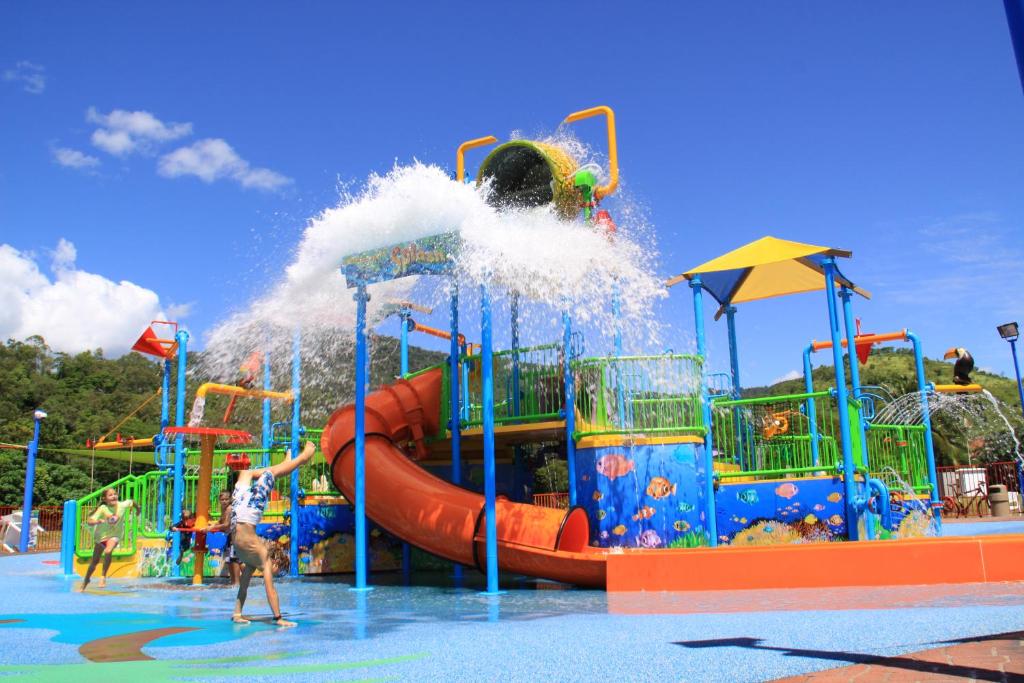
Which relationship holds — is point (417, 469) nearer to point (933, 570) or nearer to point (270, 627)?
point (270, 627)

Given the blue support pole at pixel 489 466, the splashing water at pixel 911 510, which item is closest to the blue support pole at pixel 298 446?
the blue support pole at pixel 489 466

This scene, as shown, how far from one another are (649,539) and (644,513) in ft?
1.02

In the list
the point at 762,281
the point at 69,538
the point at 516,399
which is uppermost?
the point at 762,281

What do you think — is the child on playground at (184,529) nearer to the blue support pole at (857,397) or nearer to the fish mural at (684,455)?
the fish mural at (684,455)

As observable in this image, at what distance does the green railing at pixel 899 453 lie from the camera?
39.1 ft

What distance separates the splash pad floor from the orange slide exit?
1.86 feet

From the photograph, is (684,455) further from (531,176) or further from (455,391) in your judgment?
(531,176)

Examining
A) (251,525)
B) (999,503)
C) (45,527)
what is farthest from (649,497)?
(45,527)

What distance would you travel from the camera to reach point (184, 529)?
10750 mm

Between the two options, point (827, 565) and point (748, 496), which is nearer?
point (827, 565)

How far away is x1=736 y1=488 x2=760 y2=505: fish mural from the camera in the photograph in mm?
9898

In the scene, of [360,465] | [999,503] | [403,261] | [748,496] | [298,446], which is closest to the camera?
[360,465]

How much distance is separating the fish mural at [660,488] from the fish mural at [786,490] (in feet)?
4.35

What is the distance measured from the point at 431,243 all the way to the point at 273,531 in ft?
17.6
